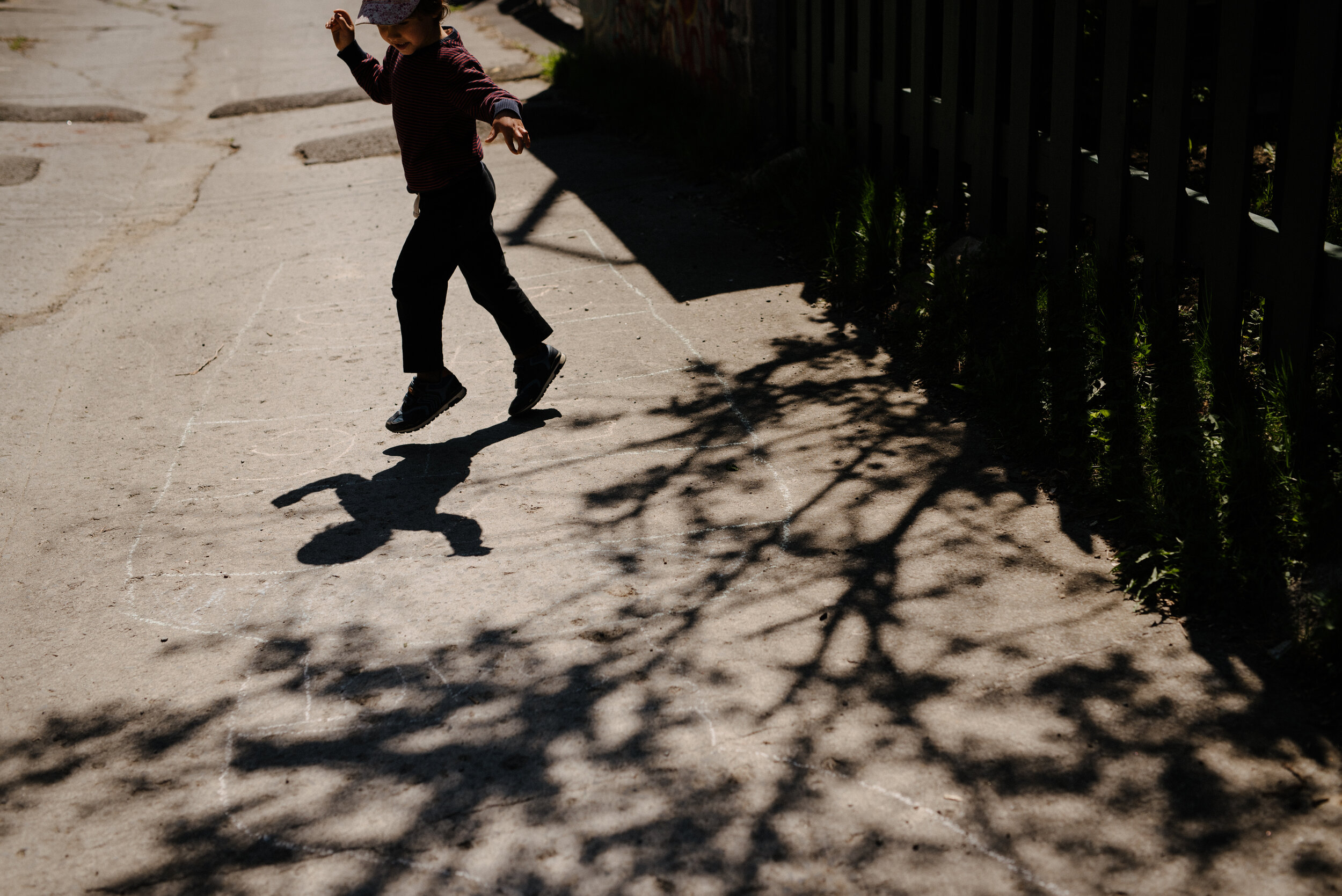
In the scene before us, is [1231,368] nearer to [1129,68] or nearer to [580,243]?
[1129,68]

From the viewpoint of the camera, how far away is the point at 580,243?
6965mm

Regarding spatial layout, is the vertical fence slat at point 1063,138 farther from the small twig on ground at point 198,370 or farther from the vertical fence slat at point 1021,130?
the small twig on ground at point 198,370

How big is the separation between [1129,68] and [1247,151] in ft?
2.41

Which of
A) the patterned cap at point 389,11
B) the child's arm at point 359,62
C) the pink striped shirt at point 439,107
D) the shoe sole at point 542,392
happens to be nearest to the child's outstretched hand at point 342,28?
the child's arm at point 359,62

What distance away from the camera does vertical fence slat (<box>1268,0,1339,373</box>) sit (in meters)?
3.36

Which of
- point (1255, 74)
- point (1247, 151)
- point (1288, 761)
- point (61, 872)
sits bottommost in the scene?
point (61, 872)

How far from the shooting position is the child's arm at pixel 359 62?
440cm

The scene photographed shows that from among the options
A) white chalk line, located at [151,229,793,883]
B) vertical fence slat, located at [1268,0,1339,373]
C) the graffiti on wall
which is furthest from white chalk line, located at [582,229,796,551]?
the graffiti on wall

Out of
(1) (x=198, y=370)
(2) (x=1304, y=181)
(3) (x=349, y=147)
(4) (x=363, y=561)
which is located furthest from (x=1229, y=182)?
(3) (x=349, y=147)

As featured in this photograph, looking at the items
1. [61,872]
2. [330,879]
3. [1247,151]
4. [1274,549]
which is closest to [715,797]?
[330,879]

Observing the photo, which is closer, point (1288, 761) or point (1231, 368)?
point (1288, 761)

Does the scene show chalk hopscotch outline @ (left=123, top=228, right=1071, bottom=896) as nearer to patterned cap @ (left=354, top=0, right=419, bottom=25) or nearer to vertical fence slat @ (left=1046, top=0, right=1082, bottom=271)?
vertical fence slat @ (left=1046, top=0, right=1082, bottom=271)

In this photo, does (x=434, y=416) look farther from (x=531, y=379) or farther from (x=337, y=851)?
(x=337, y=851)

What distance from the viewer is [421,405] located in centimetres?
450
